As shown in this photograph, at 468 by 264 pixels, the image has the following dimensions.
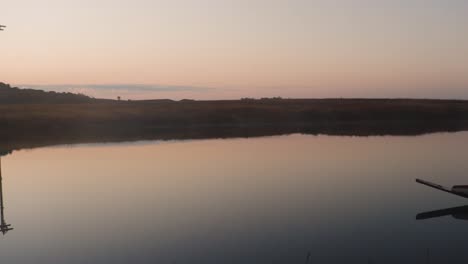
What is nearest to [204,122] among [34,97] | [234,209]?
[234,209]

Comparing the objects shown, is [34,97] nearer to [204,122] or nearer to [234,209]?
[204,122]

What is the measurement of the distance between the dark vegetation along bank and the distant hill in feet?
95.0

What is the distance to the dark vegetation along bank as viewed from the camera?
4184 cm

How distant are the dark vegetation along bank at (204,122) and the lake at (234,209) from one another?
15166 millimetres

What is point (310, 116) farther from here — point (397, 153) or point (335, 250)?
point (335, 250)

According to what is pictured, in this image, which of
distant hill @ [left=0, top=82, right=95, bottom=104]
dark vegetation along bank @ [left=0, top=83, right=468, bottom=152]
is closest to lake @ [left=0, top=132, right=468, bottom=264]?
dark vegetation along bank @ [left=0, top=83, right=468, bottom=152]

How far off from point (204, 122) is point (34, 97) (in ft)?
160

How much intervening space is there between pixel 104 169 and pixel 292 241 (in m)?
13.4

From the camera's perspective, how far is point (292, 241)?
10.7m

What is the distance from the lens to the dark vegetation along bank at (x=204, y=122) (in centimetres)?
4184

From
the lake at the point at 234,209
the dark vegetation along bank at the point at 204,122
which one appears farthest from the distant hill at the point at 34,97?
the lake at the point at 234,209

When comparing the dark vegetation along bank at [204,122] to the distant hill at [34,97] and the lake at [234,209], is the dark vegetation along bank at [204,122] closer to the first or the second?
the lake at [234,209]

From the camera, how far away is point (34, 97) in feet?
299

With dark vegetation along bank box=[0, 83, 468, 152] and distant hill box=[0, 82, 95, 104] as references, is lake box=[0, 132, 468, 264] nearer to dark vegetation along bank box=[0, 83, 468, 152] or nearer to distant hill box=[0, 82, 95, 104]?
dark vegetation along bank box=[0, 83, 468, 152]
